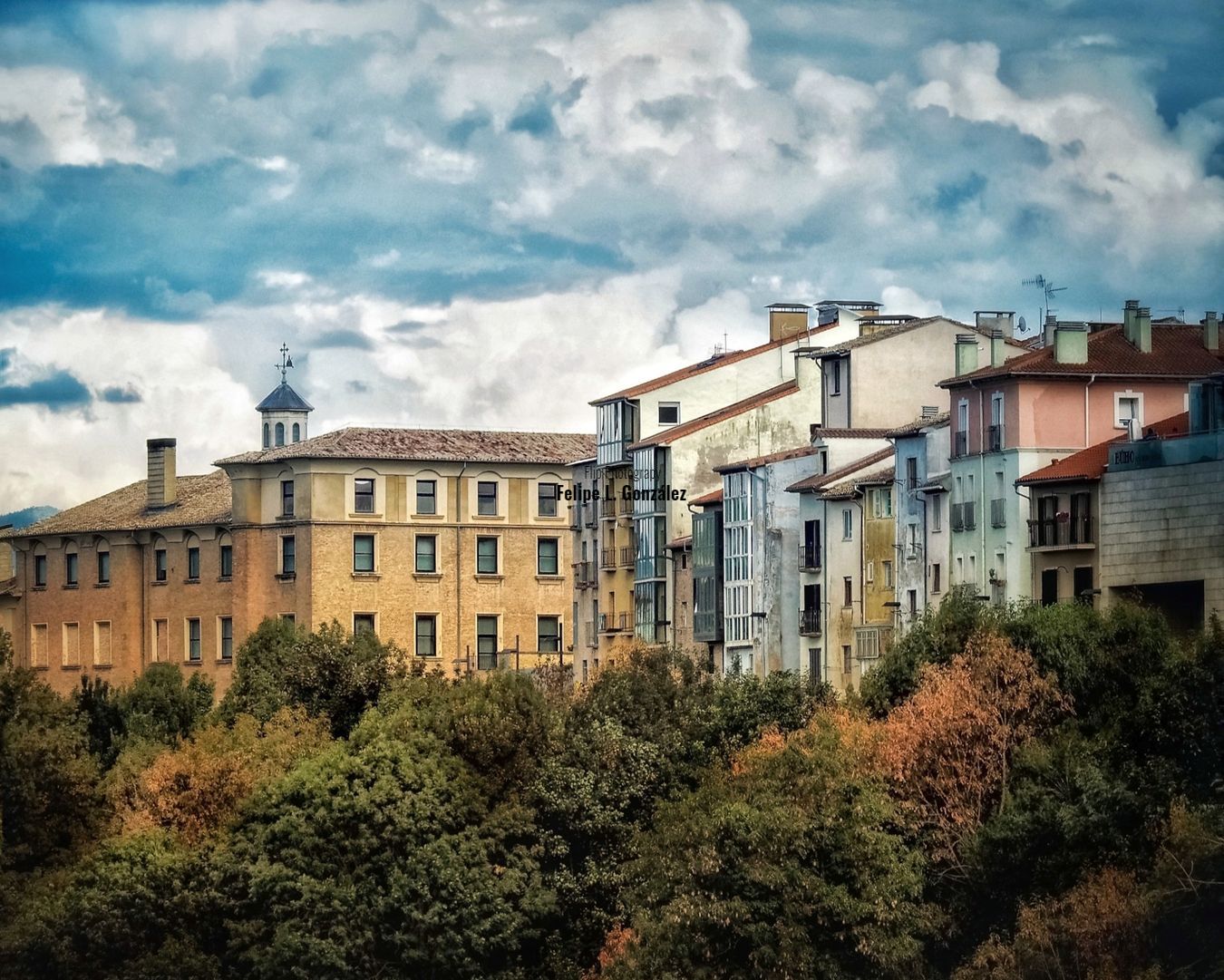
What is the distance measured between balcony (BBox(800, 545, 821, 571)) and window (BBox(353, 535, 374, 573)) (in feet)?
113

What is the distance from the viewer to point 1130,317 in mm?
81375

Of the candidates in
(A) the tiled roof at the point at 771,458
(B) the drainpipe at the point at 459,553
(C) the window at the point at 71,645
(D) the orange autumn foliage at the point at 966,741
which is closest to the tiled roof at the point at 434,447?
(B) the drainpipe at the point at 459,553

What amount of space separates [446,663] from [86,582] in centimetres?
2103

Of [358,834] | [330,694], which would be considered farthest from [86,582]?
[358,834]

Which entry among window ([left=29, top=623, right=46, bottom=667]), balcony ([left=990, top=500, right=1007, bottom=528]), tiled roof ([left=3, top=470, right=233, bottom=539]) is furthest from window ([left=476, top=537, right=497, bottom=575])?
balcony ([left=990, top=500, right=1007, bottom=528])

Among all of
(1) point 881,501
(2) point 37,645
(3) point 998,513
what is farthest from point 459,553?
(3) point 998,513

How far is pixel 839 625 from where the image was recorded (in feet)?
288

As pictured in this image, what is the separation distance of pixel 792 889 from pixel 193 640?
69.3 meters

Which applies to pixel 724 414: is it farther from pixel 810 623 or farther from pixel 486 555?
pixel 486 555

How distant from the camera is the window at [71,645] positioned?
13212 cm

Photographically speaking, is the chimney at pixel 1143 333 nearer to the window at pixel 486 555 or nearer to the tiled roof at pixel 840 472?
the tiled roof at pixel 840 472

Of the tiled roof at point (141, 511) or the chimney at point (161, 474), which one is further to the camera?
the chimney at point (161, 474)

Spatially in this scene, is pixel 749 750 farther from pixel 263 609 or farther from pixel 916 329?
pixel 263 609

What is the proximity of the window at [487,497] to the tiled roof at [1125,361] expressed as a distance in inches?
1687
